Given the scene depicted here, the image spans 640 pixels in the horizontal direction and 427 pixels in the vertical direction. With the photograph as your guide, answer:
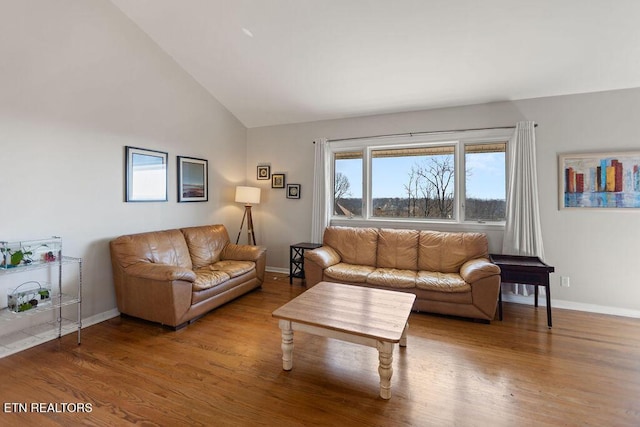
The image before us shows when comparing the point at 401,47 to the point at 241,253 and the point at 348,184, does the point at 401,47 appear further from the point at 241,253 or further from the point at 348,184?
the point at 241,253

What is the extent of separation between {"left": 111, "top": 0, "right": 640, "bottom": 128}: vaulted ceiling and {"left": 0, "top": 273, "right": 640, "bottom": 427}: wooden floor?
264cm

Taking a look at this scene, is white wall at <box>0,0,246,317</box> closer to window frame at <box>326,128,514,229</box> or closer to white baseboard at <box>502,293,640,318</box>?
window frame at <box>326,128,514,229</box>

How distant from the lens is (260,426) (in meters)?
1.65

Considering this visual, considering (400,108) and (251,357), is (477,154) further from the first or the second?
(251,357)

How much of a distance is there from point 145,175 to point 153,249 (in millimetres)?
927

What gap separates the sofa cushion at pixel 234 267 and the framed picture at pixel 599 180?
12.6 feet

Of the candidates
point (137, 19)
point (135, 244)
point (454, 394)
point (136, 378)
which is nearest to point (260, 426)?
point (136, 378)

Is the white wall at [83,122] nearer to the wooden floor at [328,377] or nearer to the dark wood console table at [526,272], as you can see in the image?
the wooden floor at [328,377]

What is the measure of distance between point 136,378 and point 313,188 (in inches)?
129

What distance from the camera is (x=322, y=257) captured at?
3.76 metres

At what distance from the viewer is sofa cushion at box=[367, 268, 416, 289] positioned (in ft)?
10.6

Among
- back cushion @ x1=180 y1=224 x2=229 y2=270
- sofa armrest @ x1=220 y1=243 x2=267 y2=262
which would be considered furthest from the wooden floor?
sofa armrest @ x1=220 y1=243 x2=267 y2=262

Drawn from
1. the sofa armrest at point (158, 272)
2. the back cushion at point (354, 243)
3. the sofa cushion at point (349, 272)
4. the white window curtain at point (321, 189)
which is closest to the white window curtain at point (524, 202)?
the back cushion at point (354, 243)

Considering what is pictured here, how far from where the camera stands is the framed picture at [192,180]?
4.00m
